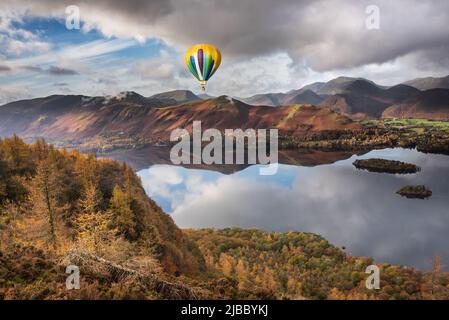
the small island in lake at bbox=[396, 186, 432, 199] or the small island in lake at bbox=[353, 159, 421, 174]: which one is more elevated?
the small island in lake at bbox=[353, 159, 421, 174]

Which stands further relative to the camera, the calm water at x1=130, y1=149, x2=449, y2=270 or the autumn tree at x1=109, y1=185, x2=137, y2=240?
the calm water at x1=130, y1=149, x2=449, y2=270

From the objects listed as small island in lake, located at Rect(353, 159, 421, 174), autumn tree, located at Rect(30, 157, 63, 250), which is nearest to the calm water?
small island in lake, located at Rect(353, 159, 421, 174)

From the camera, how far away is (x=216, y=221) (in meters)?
88.1

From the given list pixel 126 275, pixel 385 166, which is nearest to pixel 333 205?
pixel 385 166

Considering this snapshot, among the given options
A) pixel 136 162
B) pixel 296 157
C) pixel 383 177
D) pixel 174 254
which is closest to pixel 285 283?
pixel 174 254

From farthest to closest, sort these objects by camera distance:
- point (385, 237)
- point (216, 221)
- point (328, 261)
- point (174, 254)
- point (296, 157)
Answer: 1. point (296, 157)
2. point (216, 221)
3. point (385, 237)
4. point (328, 261)
5. point (174, 254)

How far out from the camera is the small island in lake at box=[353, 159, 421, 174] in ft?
408

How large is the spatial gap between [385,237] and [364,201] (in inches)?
1050

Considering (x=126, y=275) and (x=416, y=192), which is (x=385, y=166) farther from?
(x=126, y=275)

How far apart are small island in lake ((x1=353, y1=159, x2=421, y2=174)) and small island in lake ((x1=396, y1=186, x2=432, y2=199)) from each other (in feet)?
82.2

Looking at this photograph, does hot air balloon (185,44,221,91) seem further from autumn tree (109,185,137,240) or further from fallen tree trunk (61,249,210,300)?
fallen tree trunk (61,249,210,300)

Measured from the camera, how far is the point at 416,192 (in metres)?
97.8
